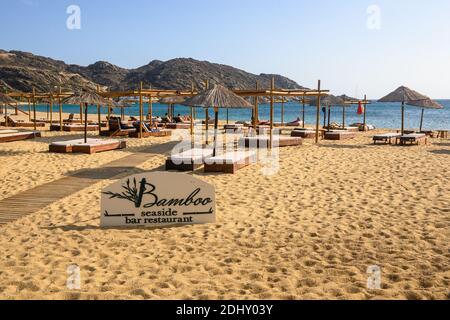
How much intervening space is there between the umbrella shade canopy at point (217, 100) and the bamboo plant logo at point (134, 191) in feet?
17.4

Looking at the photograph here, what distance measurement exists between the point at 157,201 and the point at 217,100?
5.73 m

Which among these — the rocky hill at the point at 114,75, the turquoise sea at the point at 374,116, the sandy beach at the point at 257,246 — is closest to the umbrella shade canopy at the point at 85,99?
the sandy beach at the point at 257,246

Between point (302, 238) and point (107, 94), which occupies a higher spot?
point (107, 94)

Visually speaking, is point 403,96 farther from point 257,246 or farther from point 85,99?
point 257,246

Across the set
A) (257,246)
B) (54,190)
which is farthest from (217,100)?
(257,246)

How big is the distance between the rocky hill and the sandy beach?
8928 cm

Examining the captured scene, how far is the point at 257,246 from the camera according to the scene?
15.8 ft

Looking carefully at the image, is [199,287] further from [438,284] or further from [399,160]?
[399,160]

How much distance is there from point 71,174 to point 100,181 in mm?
1151

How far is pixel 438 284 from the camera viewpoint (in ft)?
12.4

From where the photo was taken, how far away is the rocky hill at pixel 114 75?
334 feet

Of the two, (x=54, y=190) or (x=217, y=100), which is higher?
(x=217, y=100)

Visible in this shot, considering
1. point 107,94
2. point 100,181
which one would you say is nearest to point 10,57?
point 107,94

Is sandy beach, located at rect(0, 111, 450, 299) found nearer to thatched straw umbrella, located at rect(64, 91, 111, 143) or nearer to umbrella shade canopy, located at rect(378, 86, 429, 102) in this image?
thatched straw umbrella, located at rect(64, 91, 111, 143)
